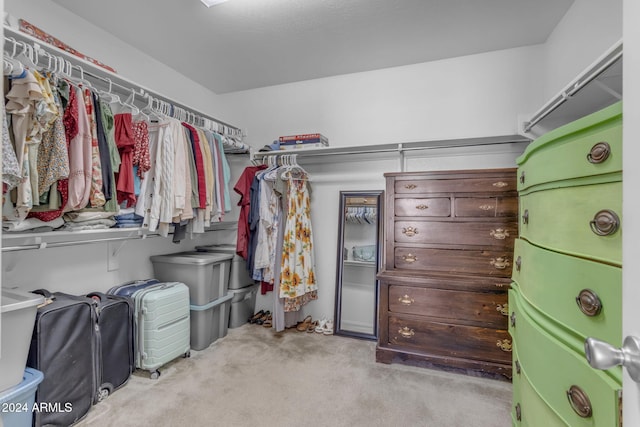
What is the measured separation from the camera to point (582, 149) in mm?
669

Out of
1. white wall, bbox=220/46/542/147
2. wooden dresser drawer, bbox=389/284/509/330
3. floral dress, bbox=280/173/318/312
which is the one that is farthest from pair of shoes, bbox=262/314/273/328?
white wall, bbox=220/46/542/147

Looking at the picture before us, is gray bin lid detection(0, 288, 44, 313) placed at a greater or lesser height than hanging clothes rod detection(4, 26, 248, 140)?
lesser

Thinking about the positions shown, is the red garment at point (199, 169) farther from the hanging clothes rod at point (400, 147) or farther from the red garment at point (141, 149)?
the hanging clothes rod at point (400, 147)

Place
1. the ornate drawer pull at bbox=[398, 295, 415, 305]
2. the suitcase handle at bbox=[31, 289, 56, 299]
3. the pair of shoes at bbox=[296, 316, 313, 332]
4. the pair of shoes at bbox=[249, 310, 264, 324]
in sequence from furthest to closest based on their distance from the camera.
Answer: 1. the pair of shoes at bbox=[249, 310, 264, 324]
2. the pair of shoes at bbox=[296, 316, 313, 332]
3. the ornate drawer pull at bbox=[398, 295, 415, 305]
4. the suitcase handle at bbox=[31, 289, 56, 299]

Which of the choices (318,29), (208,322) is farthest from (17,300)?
(318,29)

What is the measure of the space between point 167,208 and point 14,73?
1012mm

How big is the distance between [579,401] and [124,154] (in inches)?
94.7

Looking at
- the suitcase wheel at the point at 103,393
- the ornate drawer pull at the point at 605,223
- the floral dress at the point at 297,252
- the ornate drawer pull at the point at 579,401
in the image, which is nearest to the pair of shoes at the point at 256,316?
the floral dress at the point at 297,252

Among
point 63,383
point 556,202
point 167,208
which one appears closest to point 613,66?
point 556,202

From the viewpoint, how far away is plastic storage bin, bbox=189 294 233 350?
243 cm

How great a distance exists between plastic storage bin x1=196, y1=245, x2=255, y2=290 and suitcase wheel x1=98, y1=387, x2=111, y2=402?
1.20 meters

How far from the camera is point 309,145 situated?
283 cm

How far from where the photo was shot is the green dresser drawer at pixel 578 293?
0.55 m

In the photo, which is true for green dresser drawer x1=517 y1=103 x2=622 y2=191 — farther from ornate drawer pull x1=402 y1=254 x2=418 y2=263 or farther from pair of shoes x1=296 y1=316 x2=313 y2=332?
pair of shoes x1=296 y1=316 x2=313 y2=332
